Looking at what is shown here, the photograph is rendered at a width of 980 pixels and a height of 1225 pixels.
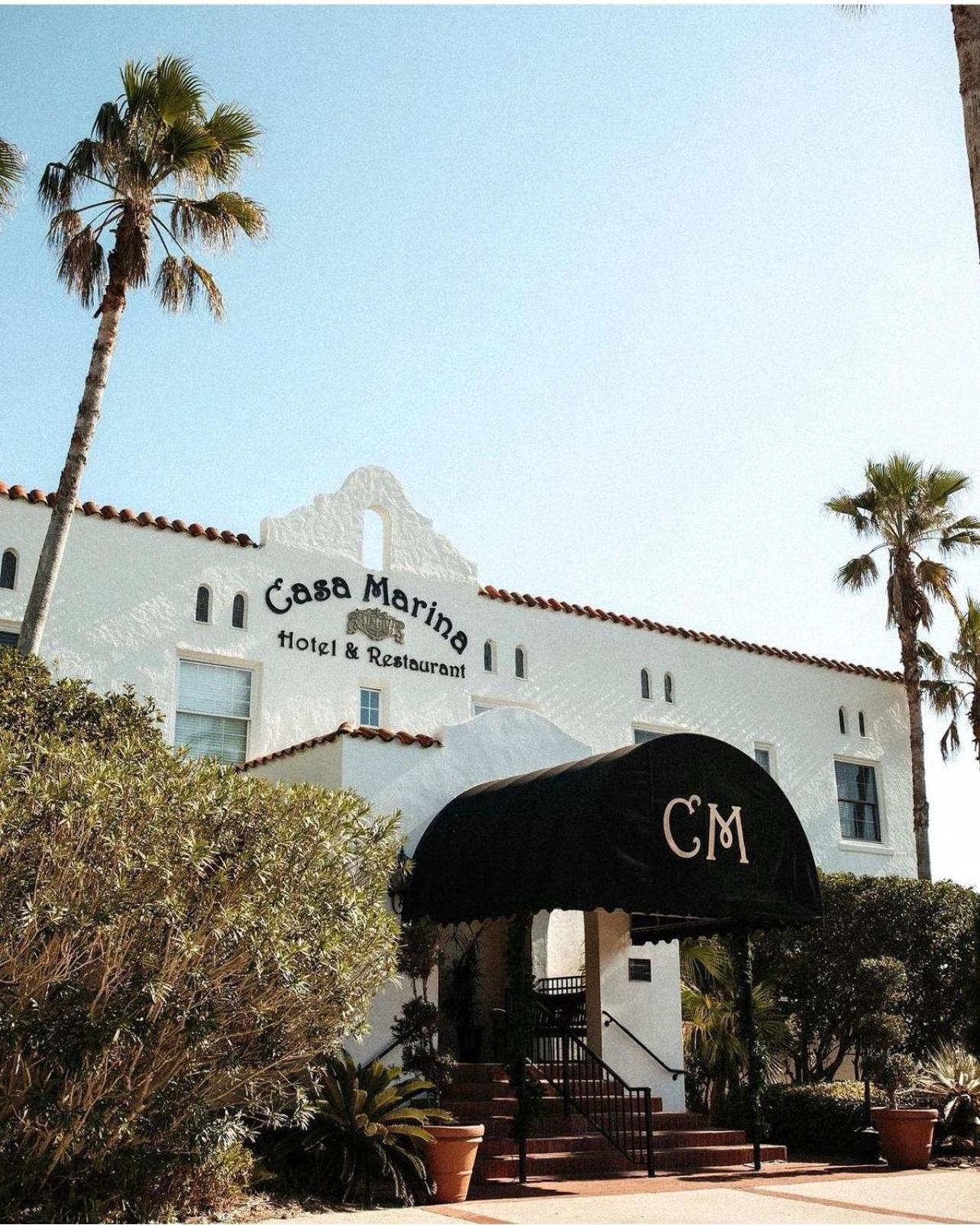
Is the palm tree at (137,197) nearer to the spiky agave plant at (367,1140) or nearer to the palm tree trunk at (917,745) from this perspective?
the spiky agave plant at (367,1140)

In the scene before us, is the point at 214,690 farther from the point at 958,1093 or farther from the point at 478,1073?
the point at 958,1093

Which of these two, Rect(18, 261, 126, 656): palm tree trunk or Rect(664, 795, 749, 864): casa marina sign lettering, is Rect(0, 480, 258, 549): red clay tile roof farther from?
Rect(664, 795, 749, 864): casa marina sign lettering

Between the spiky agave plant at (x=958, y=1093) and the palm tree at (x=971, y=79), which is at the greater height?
the palm tree at (x=971, y=79)

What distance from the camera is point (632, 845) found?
44.8 ft

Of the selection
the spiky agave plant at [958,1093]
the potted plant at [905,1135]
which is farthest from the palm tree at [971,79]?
the spiky agave plant at [958,1093]

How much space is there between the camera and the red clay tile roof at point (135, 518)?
17031 millimetres

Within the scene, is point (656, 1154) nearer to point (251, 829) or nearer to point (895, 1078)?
point (895, 1078)

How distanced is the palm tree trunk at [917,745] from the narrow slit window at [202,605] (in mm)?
14297

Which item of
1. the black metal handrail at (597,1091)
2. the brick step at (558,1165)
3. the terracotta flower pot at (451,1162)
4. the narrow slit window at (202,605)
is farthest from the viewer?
the narrow slit window at (202,605)

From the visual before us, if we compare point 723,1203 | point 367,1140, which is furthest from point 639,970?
point 367,1140

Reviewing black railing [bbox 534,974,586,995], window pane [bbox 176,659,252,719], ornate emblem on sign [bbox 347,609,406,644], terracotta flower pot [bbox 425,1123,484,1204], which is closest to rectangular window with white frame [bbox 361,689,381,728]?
ornate emblem on sign [bbox 347,609,406,644]

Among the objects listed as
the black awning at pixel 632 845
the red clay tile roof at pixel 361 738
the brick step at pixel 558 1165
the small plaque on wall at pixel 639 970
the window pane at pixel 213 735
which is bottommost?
the brick step at pixel 558 1165

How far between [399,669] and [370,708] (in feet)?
2.44

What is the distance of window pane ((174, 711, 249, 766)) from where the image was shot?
18.0 m
